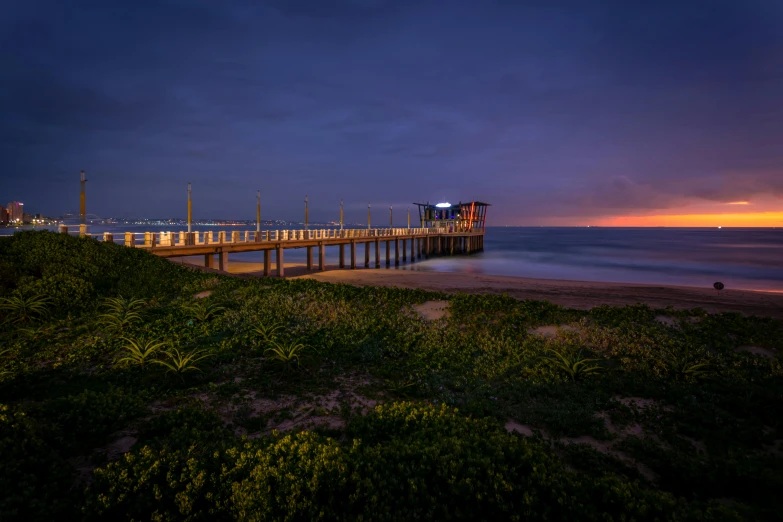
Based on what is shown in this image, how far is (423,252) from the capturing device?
61625mm

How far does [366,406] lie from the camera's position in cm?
705

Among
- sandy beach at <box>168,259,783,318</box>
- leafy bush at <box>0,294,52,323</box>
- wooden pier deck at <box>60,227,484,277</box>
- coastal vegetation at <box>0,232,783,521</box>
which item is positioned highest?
wooden pier deck at <box>60,227,484,277</box>

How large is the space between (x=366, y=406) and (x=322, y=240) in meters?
30.4

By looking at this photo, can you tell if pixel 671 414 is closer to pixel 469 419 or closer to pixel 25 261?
pixel 469 419

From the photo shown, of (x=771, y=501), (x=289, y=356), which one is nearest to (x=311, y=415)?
(x=289, y=356)

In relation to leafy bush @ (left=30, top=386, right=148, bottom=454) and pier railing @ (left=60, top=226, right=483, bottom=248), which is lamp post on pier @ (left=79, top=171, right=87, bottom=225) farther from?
leafy bush @ (left=30, top=386, right=148, bottom=454)

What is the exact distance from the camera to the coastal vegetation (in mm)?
4098

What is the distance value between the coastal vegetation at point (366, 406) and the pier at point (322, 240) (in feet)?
31.1

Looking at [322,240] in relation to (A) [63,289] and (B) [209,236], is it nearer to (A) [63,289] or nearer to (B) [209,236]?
(B) [209,236]

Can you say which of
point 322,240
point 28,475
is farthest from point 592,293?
point 28,475

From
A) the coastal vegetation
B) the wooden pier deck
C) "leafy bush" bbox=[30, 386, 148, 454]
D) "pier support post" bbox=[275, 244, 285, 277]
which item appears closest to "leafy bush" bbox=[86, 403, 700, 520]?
the coastal vegetation

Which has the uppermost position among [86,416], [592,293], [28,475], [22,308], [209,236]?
[209,236]

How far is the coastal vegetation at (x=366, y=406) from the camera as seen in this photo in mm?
4098

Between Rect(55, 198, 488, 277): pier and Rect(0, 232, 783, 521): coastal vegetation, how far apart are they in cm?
947
